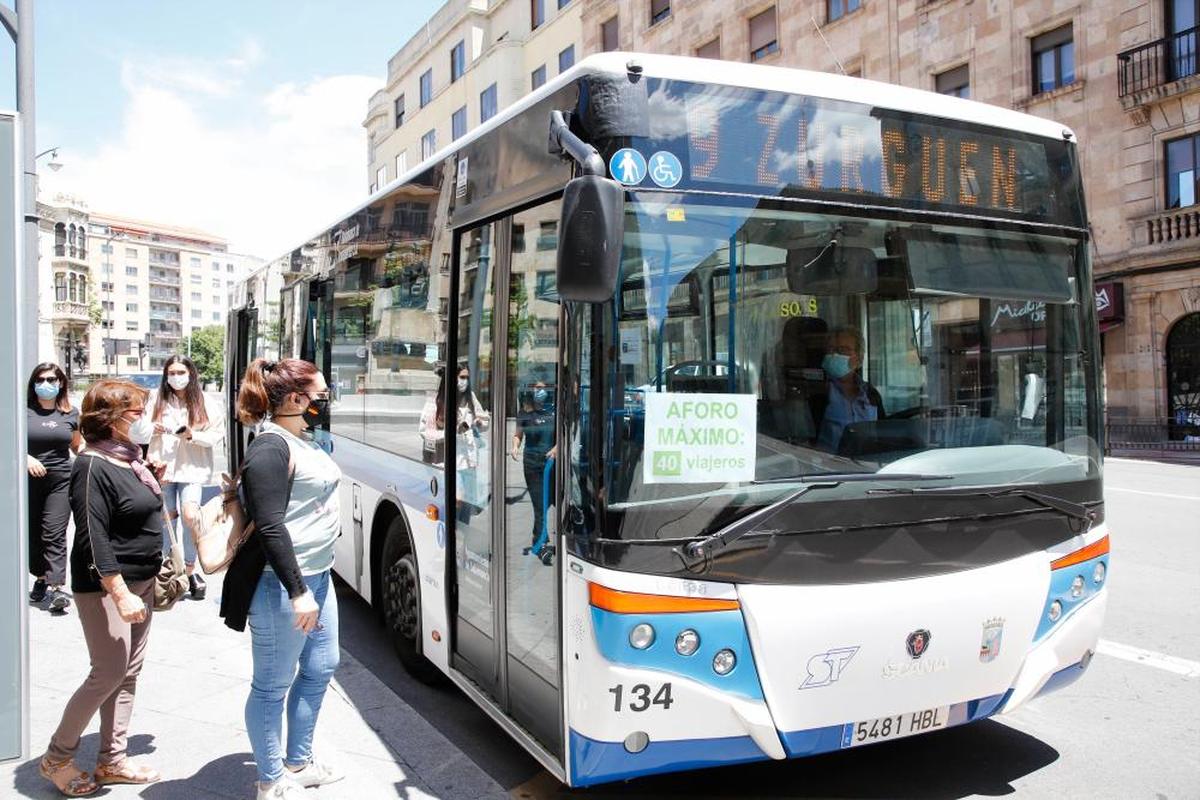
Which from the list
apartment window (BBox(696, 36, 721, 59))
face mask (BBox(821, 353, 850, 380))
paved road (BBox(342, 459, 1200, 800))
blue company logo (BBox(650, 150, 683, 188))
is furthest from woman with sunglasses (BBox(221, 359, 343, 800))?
apartment window (BBox(696, 36, 721, 59))

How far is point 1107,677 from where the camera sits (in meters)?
5.61

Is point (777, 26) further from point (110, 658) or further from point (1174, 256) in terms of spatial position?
point (110, 658)

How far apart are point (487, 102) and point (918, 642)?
39.2 metres

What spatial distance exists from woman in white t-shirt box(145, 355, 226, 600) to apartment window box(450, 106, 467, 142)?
116 feet

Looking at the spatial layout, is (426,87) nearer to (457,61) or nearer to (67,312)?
(457,61)

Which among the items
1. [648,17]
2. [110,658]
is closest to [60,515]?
[110,658]

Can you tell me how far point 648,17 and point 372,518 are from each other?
3227 cm

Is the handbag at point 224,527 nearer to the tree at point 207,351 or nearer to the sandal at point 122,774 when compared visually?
the sandal at point 122,774

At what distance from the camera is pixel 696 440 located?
11.3 ft

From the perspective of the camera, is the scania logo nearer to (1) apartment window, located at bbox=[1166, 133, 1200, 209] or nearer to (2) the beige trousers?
(2) the beige trousers

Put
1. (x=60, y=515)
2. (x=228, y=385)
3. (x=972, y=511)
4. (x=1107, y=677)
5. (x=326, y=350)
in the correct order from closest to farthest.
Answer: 1. (x=972, y=511)
2. (x=1107, y=677)
3. (x=60, y=515)
4. (x=326, y=350)
5. (x=228, y=385)

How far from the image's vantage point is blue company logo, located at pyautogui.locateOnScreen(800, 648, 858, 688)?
Answer: 11.3 feet

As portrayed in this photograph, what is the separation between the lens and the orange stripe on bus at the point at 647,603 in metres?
3.31

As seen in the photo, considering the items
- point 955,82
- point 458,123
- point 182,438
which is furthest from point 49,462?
point 458,123
